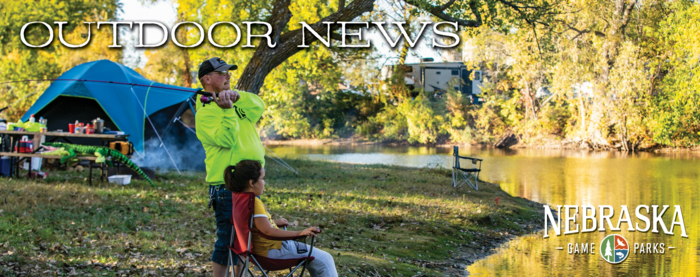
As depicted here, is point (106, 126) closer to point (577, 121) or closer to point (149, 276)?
point (149, 276)

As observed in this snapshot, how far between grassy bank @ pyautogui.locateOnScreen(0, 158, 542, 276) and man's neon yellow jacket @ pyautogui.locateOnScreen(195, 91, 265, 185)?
5.03 feet

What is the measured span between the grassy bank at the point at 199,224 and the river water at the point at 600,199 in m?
0.68

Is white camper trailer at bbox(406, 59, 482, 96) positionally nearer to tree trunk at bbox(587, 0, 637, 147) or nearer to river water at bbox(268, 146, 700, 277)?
tree trunk at bbox(587, 0, 637, 147)

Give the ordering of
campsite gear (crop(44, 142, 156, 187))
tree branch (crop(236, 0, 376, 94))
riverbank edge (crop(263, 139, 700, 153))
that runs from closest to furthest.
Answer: campsite gear (crop(44, 142, 156, 187)), tree branch (crop(236, 0, 376, 94)), riverbank edge (crop(263, 139, 700, 153))

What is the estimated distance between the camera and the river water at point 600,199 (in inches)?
258

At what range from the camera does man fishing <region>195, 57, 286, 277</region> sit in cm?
344

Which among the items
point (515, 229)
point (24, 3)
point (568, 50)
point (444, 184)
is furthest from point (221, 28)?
point (568, 50)

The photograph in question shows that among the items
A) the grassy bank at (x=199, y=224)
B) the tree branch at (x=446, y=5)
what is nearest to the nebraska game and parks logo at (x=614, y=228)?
the grassy bank at (x=199, y=224)

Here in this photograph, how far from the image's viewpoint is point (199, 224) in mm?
6754

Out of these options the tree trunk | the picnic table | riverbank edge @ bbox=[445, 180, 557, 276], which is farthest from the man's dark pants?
the tree trunk

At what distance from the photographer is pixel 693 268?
21.7 feet

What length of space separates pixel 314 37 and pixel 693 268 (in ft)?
21.8

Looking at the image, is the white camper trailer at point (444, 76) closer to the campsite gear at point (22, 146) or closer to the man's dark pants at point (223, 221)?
the campsite gear at point (22, 146)

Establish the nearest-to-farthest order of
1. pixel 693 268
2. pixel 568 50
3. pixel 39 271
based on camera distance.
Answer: pixel 39 271 → pixel 693 268 → pixel 568 50
